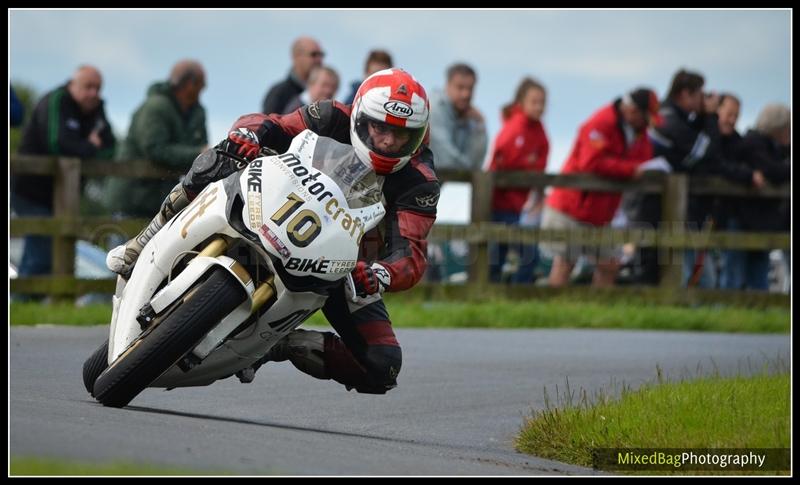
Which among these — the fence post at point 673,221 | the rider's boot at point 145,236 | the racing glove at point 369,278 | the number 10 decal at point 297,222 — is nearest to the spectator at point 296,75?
the fence post at point 673,221

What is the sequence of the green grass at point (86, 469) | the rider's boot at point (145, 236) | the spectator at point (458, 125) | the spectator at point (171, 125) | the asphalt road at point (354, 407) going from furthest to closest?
the spectator at point (458, 125) < the spectator at point (171, 125) < the rider's boot at point (145, 236) < the asphalt road at point (354, 407) < the green grass at point (86, 469)

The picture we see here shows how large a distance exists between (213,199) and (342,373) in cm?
134

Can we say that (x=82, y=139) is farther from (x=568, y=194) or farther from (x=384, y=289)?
(x=384, y=289)

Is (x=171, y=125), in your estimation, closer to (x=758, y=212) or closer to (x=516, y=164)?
(x=516, y=164)

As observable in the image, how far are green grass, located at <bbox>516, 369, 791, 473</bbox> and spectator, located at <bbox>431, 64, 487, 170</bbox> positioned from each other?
695 centimetres

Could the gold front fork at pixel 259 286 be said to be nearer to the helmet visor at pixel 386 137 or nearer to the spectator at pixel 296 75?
the helmet visor at pixel 386 137

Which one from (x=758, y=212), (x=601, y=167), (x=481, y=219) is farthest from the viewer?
(x=758, y=212)

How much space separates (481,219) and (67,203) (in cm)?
399

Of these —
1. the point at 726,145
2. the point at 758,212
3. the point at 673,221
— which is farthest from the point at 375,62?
the point at 758,212

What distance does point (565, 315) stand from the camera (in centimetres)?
1438

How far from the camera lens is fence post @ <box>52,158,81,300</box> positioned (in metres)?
13.4

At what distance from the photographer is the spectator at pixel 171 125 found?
1310cm

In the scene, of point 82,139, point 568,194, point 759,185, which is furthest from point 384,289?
point 759,185

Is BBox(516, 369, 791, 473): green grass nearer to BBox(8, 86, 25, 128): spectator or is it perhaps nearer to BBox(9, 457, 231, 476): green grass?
BBox(9, 457, 231, 476): green grass
